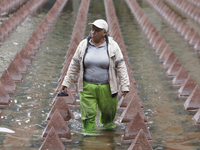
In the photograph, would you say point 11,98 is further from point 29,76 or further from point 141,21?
point 141,21

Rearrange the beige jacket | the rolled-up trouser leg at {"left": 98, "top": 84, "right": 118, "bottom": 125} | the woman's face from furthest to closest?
the rolled-up trouser leg at {"left": 98, "top": 84, "right": 118, "bottom": 125} < the beige jacket < the woman's face

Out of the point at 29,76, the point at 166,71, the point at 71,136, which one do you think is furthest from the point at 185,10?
the point at 71,136

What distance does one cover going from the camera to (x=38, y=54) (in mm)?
11352

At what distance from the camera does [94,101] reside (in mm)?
5977

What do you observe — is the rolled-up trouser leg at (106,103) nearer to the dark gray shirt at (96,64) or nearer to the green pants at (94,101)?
the green pants at (94,101)

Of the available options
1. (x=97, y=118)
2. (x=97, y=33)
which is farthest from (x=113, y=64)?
(x=97, y=118)

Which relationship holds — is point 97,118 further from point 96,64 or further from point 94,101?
point 96,64

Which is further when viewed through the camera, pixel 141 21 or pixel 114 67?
pixel 141 21

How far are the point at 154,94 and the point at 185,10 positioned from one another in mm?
12328

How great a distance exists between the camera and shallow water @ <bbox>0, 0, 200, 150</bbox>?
19.4ft

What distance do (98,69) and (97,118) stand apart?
1.30m

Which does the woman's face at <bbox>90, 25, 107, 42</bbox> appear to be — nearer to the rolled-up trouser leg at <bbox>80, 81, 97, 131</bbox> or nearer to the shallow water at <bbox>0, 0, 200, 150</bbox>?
the rolled-up trouser leg at <bbox>80, 81, 97, 131</bbox>

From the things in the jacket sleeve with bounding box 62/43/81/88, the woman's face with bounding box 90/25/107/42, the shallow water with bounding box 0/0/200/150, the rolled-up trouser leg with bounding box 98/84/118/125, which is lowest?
Answer: the shallow water with bounding box 0/0/200/150

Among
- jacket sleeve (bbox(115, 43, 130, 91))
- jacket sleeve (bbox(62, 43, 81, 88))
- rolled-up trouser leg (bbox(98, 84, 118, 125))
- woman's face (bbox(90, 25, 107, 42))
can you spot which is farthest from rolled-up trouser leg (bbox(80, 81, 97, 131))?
woman's face (bbox(90, 25, 107, 42))
